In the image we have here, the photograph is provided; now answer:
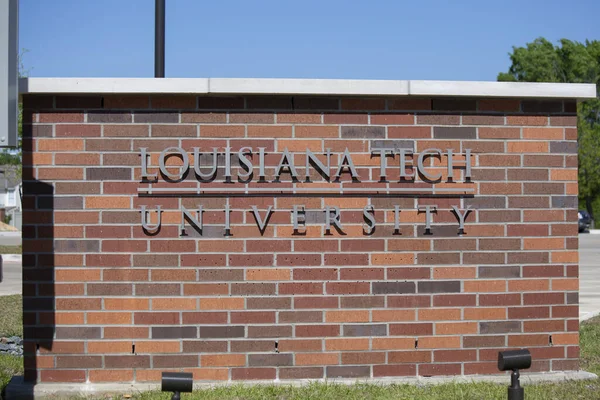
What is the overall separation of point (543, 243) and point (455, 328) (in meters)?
0.97

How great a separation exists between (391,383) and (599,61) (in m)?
49.5

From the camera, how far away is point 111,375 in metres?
6.23

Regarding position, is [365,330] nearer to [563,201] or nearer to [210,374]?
[210,374]

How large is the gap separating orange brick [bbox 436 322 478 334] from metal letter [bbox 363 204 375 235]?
91 cm

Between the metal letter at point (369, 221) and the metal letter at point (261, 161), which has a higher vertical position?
the metal letter at point (261, 161)

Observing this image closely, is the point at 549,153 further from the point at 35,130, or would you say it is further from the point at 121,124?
the point at 35,130

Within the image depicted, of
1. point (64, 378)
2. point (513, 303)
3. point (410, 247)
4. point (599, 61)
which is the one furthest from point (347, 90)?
point (599, 61)

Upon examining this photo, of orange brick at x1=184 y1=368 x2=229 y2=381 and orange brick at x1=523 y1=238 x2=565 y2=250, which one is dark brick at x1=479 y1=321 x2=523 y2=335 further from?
orange brick at x1=184 y1=368 x2=229 y2=381

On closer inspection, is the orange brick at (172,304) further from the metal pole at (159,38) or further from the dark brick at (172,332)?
the metal pole at (159,38)

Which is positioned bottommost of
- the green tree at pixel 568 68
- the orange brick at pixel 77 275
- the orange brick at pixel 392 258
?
the orange brick at pixel 77 275

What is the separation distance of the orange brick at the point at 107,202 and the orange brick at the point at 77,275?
1.60ft

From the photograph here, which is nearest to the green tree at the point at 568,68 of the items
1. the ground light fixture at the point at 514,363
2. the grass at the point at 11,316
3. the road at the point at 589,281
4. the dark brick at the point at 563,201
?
the road at the point at 589,281

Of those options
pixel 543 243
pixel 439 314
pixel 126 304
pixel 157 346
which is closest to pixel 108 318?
pixel 126 304

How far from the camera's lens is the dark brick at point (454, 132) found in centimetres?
642
